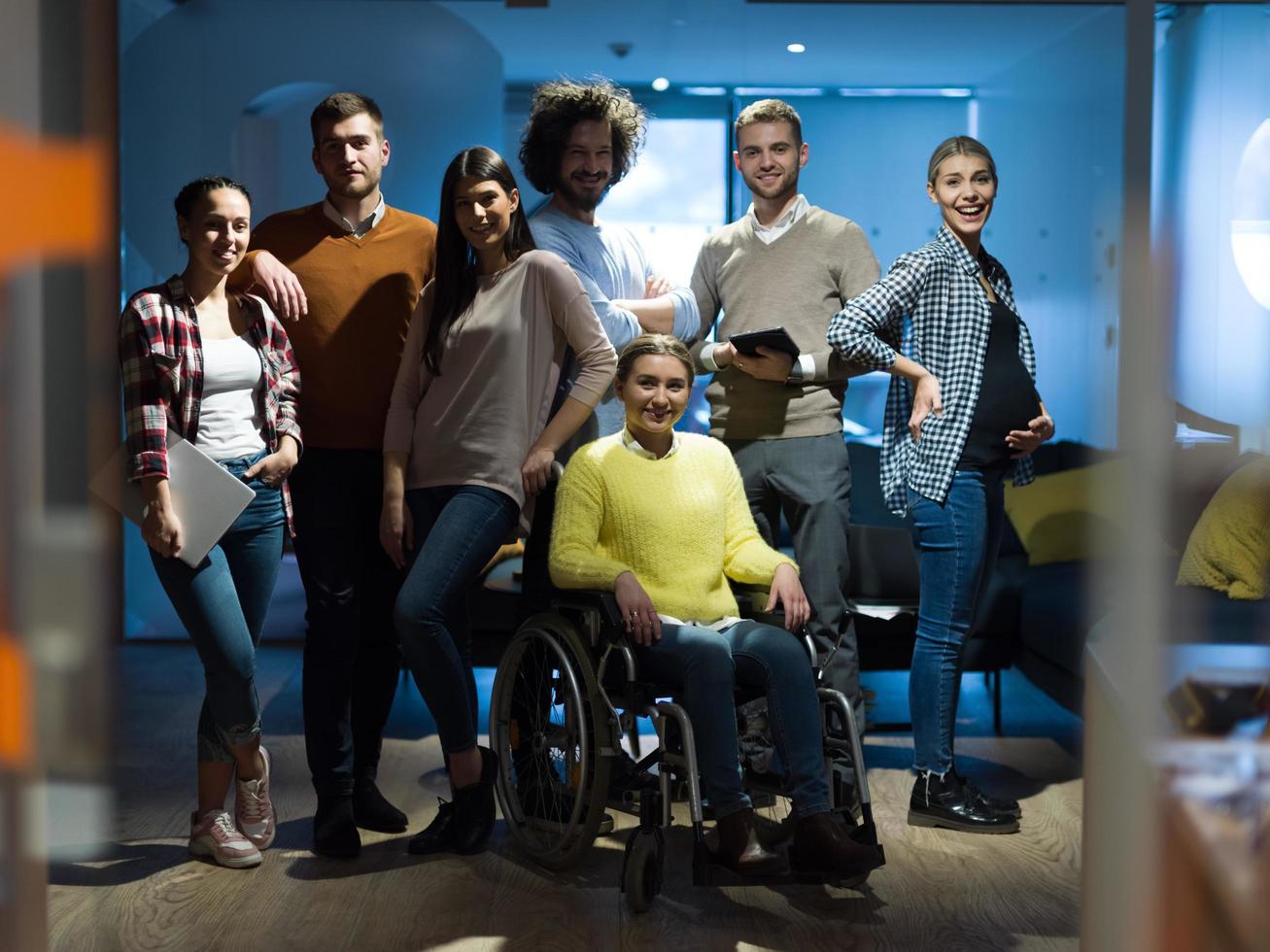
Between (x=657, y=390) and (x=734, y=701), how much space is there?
1.92 ft

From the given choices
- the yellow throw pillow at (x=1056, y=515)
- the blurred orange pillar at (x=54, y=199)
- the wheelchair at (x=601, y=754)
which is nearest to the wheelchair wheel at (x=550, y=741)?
the wheelchair at (x=601, y=754)

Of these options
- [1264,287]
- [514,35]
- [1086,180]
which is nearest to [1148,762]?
[1264,287]

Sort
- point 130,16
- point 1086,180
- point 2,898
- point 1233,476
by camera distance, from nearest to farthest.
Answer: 1. point 2,898
2. point 1233,476
3. point 130,16
4. point 1086,180

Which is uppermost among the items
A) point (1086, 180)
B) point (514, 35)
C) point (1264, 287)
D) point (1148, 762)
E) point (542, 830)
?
point (514, 35)

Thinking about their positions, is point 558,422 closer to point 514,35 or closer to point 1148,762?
point 514,35

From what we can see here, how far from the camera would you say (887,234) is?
3.15 metres

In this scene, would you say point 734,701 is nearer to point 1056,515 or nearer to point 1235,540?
point 1235,540

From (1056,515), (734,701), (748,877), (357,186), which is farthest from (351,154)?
(1056,515)

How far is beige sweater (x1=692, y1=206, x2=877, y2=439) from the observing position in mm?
2803

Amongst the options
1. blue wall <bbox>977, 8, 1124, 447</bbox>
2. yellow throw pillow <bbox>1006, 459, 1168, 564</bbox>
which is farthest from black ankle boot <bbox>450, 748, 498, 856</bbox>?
yellow throw pillow <bbox>1006, 459, 1168, 564</bbox>

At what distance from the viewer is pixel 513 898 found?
2326 millimetres

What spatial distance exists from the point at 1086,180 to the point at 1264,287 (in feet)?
9.51

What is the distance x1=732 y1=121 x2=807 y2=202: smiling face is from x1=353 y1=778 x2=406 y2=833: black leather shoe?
1.48 m

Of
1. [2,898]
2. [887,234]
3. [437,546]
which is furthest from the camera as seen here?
[887,234]
